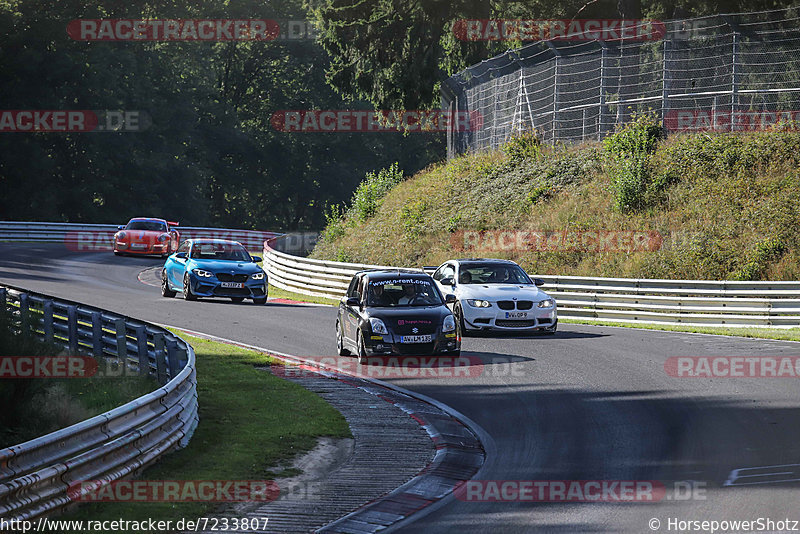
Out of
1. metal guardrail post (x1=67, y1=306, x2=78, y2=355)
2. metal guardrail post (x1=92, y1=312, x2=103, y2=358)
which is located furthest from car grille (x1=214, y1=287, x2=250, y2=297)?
metal guardrail post (x1=92, y1=312, x2=103, y2=358)

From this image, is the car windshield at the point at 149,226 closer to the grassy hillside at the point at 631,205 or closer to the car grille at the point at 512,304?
the grassy hillside at the point at 631,205

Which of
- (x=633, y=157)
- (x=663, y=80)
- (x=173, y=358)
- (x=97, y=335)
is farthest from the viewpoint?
(x=633, y=157)

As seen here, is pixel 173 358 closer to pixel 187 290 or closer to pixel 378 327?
pixel 378 327

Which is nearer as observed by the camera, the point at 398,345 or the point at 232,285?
the point at 398,345

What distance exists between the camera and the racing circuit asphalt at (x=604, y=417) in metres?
8.27

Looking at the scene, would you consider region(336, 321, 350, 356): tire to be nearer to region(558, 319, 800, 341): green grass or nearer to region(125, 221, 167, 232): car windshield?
region(558, 319, 800, 341): green grass

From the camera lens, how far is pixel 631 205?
31.7 meters

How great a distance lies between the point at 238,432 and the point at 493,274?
11221 mm

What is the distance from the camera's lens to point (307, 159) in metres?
87.2

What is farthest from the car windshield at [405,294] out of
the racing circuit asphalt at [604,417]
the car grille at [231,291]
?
the car grille at [231,291]

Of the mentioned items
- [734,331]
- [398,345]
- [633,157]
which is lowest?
[734,331]

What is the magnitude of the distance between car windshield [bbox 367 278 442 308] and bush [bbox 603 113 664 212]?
14873 mm

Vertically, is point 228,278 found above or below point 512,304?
above

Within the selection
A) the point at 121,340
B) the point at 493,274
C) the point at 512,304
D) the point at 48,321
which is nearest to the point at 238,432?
the point at 121,340
